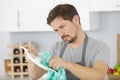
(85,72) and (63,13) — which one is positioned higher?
(63,13)

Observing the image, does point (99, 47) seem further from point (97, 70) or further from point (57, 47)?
point (57, 47)

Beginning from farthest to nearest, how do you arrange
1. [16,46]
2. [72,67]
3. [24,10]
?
[16,46] < [24,10] < [72,67]

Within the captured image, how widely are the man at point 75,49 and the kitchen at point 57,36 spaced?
4.20 ft

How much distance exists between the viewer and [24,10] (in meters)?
2.97

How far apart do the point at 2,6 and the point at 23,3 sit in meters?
0.24

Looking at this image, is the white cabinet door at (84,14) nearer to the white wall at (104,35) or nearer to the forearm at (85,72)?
the white wall at (104,35)

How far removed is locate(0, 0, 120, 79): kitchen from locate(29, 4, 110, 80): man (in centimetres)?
128

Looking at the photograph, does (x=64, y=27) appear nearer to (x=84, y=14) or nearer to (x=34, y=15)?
(x=84, y=14)

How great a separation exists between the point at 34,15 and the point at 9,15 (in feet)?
0.89

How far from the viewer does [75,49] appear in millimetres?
1786

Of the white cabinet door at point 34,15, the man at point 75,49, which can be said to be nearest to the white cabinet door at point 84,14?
the white cabinet door at point 34,15

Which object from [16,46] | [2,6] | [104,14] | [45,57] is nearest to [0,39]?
[16,46]

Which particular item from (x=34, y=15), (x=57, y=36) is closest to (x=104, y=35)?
(x=57, y=36)

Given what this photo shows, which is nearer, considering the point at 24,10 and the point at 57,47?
the point at 57,47
